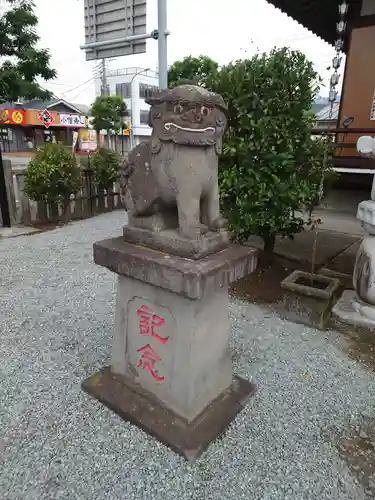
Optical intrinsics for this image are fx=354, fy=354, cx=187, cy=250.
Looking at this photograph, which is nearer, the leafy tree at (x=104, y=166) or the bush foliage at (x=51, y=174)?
the bush foliage at (x=51, y=174)

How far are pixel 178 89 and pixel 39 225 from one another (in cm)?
628

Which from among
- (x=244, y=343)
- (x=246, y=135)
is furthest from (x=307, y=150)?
(x=244, y=343)

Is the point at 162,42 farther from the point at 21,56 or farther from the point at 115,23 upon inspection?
the point at 21,56

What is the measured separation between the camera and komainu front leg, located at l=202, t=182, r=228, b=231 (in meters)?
2.24

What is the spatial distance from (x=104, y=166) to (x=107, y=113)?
82.6 feet

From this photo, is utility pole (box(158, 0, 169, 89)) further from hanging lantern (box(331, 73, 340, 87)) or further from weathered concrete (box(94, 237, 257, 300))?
hanging lantern (box(331, 73, 340, 87))

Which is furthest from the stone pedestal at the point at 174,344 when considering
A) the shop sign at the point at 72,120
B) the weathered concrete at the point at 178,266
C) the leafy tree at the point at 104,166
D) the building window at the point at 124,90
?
the building window at the point at 124,90

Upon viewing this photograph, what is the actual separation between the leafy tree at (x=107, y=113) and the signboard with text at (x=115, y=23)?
26710 millimetres

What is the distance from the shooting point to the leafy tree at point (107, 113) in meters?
30.5

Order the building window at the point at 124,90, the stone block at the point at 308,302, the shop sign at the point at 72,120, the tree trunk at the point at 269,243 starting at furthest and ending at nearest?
the building window at the point at 124,90 < the shop sign at the point at 72,120 < the tree trunk at the point at 269,243 < the stone block at the point at 308,302

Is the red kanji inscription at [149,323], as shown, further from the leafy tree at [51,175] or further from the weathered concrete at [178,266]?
the leafy tree at [51,175]

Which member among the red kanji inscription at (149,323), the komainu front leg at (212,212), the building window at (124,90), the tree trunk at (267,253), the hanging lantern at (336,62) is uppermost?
the building window at (124,90)

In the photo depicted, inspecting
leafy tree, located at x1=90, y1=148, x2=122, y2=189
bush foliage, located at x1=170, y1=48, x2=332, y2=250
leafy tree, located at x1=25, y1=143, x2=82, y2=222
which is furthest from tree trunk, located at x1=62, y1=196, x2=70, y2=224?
bush foliage, located at x1=170, y1=48, x2=332, y2=250

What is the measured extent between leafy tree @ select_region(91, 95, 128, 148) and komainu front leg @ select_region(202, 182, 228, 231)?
1231 inches
